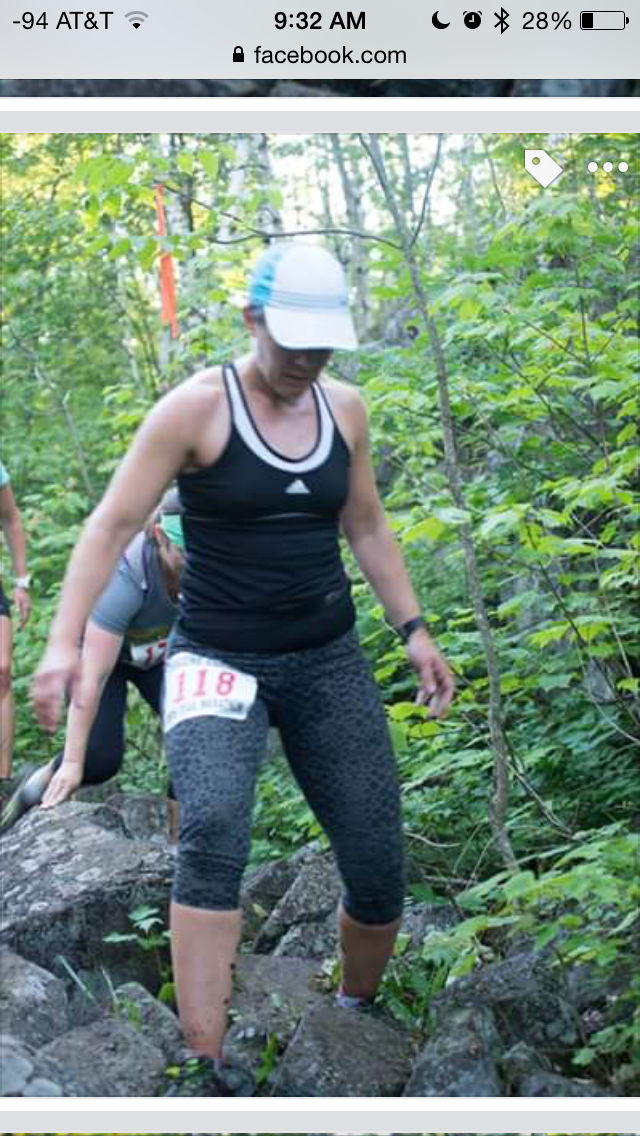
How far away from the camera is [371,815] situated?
11.2 ft

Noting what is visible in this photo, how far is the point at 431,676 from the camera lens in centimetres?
347

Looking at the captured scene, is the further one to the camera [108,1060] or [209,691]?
[108,1060]

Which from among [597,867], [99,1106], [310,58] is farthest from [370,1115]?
[310,58]

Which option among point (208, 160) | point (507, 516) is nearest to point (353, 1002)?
point (507, 516)

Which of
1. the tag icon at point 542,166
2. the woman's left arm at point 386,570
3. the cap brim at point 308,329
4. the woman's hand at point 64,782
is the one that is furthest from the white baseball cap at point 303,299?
the woman's hand at point 64,782

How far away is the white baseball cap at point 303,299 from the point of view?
304 centimetres

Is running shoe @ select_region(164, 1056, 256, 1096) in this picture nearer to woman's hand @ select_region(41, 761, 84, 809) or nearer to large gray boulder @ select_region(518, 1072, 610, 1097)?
large gray boulder @ select_region(518, 1072, 610, 1097)

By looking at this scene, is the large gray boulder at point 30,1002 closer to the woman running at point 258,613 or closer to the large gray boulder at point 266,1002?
the large gray boulder at point 266,1002

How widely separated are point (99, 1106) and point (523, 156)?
97.9 inches

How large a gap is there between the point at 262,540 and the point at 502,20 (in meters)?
1.33

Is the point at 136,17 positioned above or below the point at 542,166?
above

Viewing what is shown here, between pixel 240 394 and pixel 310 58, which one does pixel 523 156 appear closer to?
pixel 310 58

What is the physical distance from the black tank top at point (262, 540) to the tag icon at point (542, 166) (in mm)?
1061

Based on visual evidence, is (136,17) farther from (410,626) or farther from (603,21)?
(410,626)
